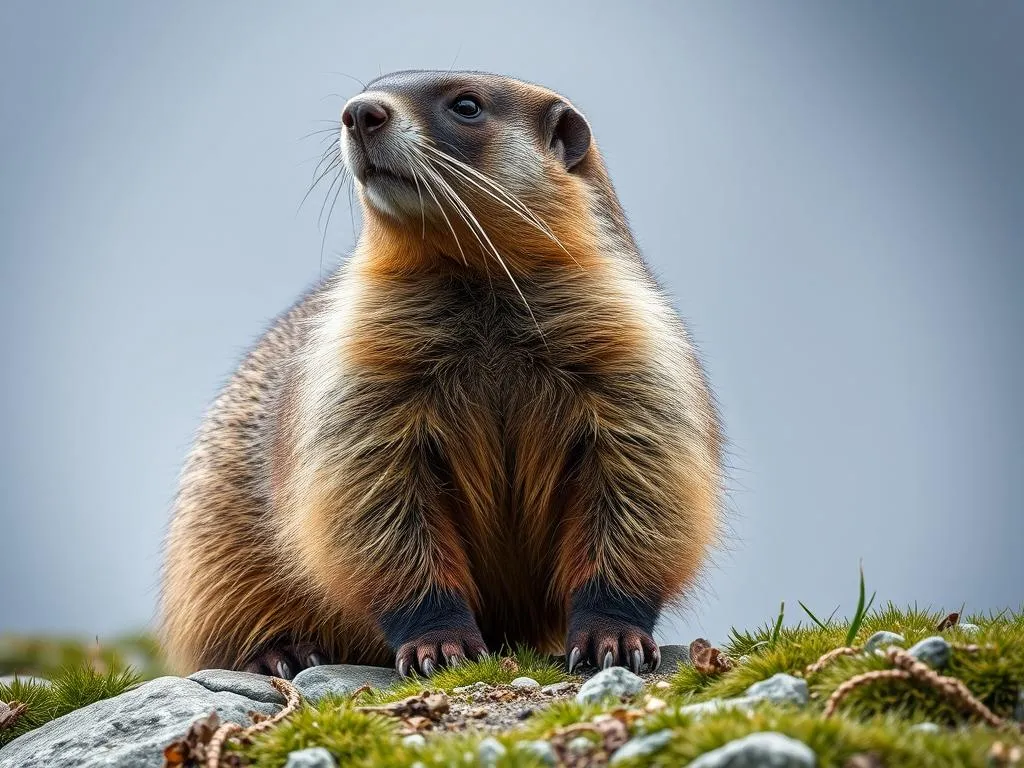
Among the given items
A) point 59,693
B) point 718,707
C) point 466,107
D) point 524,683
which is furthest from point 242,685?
point 466,107

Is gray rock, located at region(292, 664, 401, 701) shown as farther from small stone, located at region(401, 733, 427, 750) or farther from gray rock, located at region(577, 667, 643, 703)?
small stone, located at region(401, 733, 427, 750)

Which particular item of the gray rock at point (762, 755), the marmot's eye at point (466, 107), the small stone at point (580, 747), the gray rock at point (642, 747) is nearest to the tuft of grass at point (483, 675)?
the small stone at point (580, 747)

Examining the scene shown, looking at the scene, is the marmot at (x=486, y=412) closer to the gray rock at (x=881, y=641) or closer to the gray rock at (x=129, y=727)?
the gray rock at (x=129, y=727)

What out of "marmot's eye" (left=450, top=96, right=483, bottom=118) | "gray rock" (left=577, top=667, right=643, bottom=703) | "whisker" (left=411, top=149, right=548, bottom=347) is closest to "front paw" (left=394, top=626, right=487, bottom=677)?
"gray rock" (left=577, top=667, right=643, bottom=703)

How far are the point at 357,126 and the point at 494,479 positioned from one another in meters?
2.49

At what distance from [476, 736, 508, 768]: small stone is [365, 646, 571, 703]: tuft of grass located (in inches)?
83.2

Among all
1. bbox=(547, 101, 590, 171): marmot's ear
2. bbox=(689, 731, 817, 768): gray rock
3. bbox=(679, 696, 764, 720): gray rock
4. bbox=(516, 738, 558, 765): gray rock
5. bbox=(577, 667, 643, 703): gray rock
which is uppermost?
bbox=(547, 101, 590, 171): marmot's ear

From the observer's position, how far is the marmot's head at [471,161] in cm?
794

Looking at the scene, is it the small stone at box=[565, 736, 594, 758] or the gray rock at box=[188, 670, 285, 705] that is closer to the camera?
the small stone at box=[565, 736, 594, 758]

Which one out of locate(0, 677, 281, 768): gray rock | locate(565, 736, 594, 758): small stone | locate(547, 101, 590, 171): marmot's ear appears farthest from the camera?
locate(547, 101, 590, 171): marmot's ear

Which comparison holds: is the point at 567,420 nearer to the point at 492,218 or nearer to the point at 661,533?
the point at 661,533

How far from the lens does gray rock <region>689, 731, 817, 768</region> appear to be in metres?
3.65

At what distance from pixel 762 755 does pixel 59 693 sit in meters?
5.77

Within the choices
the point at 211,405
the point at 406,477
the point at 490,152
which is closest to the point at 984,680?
the point at 406,477
